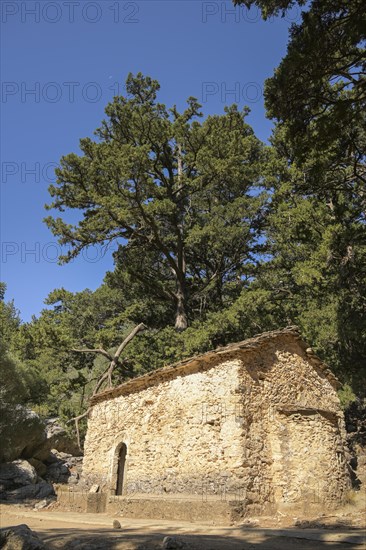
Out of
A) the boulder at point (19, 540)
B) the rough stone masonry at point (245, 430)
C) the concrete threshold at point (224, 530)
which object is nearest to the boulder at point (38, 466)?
the rough stone masonry at point (245, 430)

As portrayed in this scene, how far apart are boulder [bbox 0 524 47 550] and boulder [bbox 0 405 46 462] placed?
15257 mm

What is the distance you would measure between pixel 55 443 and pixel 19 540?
22.3 m

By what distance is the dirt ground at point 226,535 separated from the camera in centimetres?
606

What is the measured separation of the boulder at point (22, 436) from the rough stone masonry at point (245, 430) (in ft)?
30.7

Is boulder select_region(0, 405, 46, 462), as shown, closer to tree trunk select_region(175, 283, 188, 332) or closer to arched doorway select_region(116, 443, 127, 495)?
arched doorway select_region(116, 443, 127, 495)

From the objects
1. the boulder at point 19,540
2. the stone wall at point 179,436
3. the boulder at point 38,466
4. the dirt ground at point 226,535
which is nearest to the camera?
the boulder at point 19,540

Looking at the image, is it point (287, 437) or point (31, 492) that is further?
point (31, 492)

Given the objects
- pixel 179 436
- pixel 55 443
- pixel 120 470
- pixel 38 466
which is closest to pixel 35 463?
pixel 38 466

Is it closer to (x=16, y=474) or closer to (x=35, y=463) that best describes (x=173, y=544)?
(x=16, y=474)

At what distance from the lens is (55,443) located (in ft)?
85.6

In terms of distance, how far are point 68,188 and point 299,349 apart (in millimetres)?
14146

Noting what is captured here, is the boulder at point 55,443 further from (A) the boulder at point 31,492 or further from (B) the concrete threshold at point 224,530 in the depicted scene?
(B) the concrete threshold at point 224,530

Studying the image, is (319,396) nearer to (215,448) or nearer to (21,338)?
(215,448)

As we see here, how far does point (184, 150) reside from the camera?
2308 centimetres
